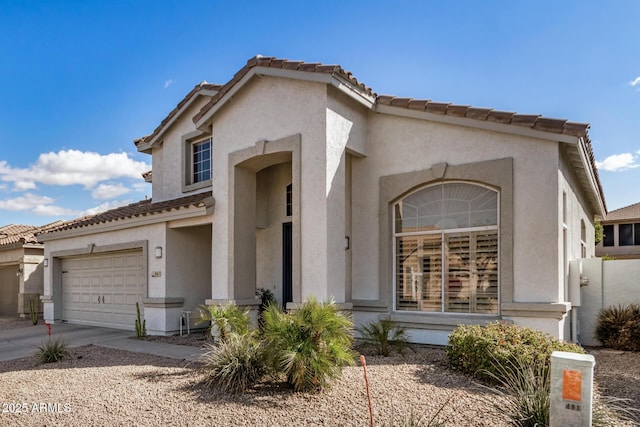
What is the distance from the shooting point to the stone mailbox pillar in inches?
169

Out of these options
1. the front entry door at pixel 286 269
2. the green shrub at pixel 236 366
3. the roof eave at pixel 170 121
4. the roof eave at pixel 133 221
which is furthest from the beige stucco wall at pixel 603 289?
the roof eave at pixel 170 121

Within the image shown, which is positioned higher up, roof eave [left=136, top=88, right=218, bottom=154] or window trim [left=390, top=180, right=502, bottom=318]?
roof eave [left=136, top=88, right=218, bottom=154]

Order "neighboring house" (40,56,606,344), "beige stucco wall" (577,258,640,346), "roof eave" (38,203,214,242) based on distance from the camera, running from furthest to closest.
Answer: "roof eave" (38,203,214,242) < "beige stucco wall" (577,258,640,346) < "neighboring house" (40,56,606,344)

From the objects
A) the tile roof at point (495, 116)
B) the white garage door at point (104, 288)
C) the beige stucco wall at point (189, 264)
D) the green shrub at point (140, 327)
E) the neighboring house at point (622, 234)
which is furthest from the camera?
the neighboring house at point (622, 234)

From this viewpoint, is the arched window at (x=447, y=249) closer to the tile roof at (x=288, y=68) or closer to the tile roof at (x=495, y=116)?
the tile roof at (x=495, y=116)

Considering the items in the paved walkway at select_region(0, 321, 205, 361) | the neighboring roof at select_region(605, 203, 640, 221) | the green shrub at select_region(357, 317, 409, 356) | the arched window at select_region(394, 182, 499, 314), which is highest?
the neighboring roof at select_region(605, 203, 640, 221)

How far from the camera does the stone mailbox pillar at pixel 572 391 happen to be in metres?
4.28

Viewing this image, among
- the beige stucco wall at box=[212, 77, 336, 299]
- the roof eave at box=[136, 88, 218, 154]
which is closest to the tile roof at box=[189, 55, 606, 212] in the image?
the beige stucco wall at box=[212, 77, 336, 299]

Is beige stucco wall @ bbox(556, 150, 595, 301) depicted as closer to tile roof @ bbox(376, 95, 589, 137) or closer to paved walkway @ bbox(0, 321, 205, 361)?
tile roof @ bbox(376, 95, 589, 137)

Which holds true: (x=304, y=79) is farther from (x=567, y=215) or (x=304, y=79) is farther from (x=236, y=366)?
(x=567, y=215)

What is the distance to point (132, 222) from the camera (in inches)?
566

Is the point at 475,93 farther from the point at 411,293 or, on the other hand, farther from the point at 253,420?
the point at 253,420

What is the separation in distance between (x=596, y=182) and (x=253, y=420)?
12.4 m

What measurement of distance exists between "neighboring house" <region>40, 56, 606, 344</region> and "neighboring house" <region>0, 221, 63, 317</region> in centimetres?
1109
